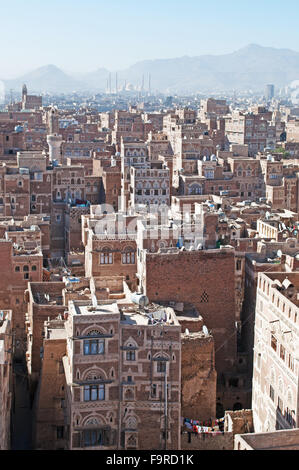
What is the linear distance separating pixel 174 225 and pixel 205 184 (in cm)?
3008

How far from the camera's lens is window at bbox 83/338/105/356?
110 ft

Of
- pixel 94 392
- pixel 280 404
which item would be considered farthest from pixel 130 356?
pixel 280 404

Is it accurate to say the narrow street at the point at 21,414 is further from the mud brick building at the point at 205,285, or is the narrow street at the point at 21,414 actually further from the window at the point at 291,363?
the window at the point at 291,363

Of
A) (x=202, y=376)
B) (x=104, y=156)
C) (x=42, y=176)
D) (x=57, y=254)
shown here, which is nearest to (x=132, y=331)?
(x=202, y=376)

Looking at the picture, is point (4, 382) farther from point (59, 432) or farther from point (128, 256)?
point (128, 256)

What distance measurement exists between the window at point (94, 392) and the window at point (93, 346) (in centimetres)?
162

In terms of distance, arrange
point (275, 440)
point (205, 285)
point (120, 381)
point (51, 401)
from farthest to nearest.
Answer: point (205, 285), point (51, 401), point (120, 381), point (275, 440)

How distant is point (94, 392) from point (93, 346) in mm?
2261

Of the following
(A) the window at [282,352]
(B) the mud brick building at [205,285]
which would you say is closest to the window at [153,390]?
(A) the window at [282,352]

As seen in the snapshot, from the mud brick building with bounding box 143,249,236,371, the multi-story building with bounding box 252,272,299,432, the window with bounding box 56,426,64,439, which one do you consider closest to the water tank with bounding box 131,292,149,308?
the mud brick building with bounding box 143,249,236,371

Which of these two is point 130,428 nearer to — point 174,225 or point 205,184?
point 174,225

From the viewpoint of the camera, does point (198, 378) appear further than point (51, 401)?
Yes

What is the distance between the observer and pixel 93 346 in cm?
3359

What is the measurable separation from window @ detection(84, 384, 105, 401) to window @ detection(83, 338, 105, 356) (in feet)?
5.32
